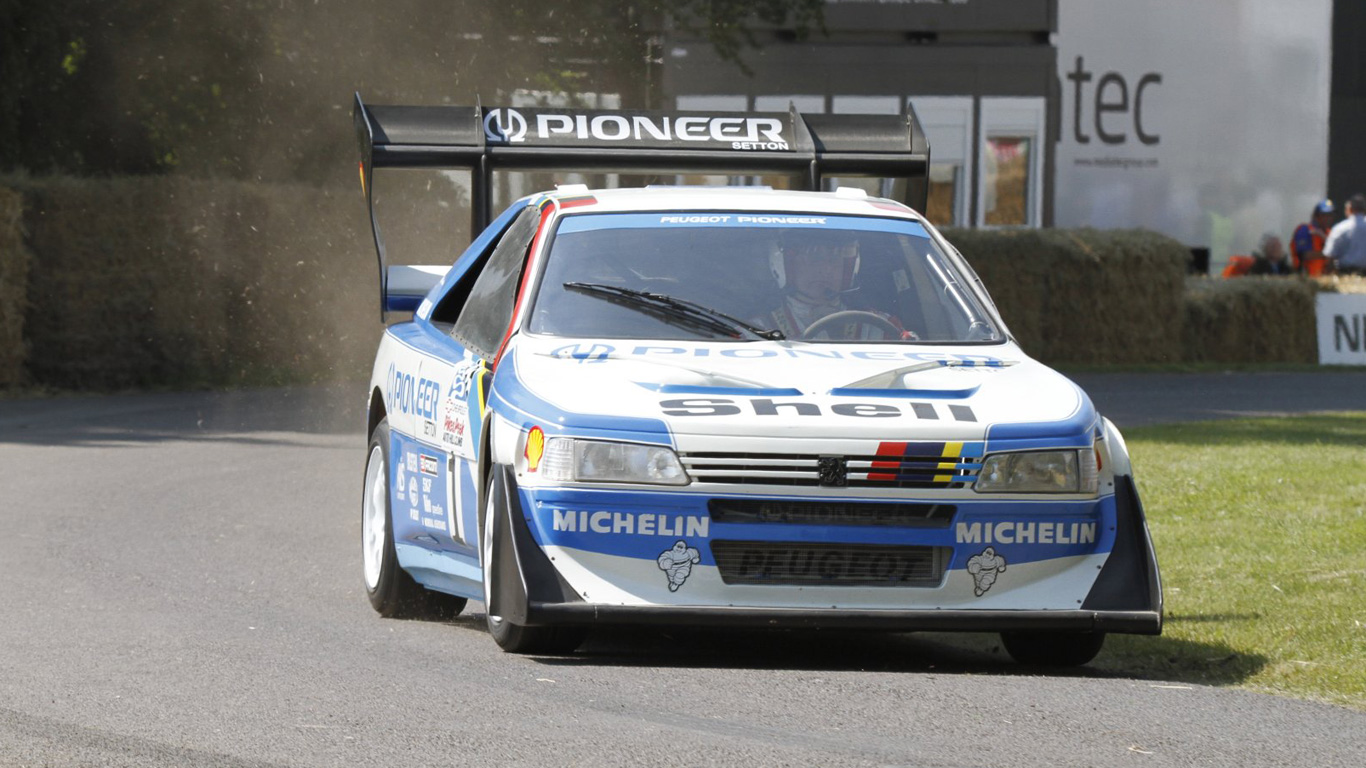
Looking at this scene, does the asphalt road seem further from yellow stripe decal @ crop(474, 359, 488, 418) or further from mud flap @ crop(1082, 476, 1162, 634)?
yellow stripe decal @ crop(474, 359, 488, 418)

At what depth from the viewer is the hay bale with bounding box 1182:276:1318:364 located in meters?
29.0

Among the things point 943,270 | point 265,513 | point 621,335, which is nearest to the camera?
point 621,335

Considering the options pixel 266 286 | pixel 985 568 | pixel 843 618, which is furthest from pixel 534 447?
pixel 266 286

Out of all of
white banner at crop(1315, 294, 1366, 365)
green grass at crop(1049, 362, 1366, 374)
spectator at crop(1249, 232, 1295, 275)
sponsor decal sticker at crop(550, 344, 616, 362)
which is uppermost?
sponsor decal sticker at crop(550, 344, 616, 362)

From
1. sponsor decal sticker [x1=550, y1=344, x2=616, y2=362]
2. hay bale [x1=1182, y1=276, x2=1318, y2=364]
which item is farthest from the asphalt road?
hay bale [x1=1182, y1=276, x2=1318, y2=364]

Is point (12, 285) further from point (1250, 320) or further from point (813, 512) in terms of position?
point (813, 512)

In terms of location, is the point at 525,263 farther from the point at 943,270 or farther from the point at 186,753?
the point at 186,753

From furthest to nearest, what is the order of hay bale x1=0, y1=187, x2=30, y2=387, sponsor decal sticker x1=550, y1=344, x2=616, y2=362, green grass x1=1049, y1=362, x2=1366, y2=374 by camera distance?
1. green grass x1=1049, y1=362, x2=1366, y2=374
2. hay bale x1=0, y1=187, x2=30, y2=387
3. sponsor decal sticker x1=550, y1=344, x2=616, y2=362

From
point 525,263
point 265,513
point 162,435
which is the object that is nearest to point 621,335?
point 525,263

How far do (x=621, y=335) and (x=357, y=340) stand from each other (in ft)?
59.1

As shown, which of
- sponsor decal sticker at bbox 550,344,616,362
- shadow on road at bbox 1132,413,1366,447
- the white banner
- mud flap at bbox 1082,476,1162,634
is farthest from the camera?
the white banner

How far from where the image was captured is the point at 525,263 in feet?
26.0

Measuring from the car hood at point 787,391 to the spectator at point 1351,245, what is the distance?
79.4ft

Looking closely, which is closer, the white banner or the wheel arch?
the wheel arch
